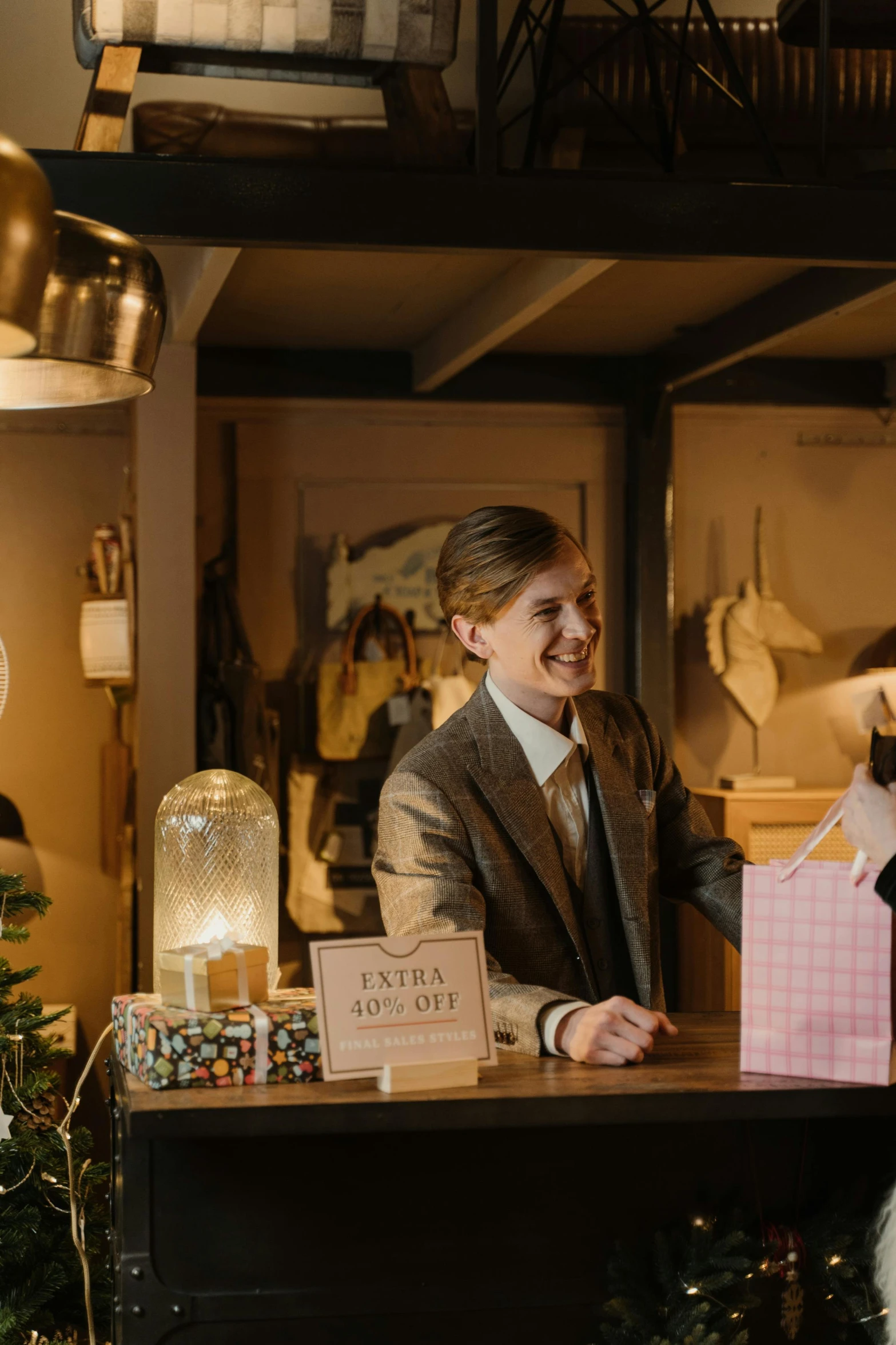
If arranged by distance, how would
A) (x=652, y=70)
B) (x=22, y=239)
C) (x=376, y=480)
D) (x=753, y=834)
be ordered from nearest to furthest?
(x=22, y=239), (x=652, y=70), (x=753, y=834), (x=376, y=480)

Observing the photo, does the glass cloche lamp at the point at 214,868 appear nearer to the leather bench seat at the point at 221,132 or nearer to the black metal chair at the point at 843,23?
the leather bench seat at the point at 221,132

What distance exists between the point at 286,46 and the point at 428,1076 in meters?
2.53

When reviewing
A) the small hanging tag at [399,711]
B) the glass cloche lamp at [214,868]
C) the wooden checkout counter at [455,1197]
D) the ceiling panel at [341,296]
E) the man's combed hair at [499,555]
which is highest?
the ceiling panel at [341,296]

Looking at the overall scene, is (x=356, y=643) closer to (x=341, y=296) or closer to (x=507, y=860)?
(x=341, y=296)

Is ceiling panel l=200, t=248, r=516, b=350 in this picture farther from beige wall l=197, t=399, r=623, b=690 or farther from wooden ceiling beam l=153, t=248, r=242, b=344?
beige wall l=197, t=399, r=623, b=690

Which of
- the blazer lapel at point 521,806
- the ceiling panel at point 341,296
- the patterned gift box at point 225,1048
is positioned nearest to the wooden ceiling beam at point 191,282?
the ceiling panel at point 341,296

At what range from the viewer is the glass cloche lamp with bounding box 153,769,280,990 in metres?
2.20

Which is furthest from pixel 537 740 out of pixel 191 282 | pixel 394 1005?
pixel 191 282

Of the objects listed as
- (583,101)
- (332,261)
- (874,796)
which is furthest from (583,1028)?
(583,101)

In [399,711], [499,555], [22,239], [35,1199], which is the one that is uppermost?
[22,239]

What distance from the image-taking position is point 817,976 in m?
1.71

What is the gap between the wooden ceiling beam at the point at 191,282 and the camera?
3727 mm

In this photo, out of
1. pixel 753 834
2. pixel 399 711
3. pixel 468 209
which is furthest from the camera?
pixel 399 711

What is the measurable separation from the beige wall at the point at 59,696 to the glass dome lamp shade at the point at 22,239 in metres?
3.92
